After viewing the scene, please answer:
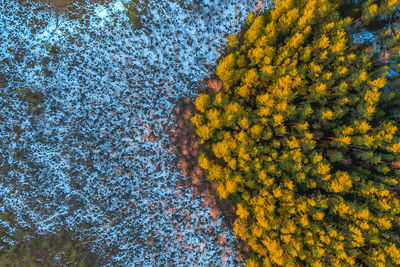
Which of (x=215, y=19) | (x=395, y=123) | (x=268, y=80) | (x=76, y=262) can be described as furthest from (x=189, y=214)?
(x=215, y=19)

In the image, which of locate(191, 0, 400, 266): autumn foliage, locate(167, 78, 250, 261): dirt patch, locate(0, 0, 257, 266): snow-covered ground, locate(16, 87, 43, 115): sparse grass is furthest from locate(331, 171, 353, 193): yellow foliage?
locate(16, 87, 43, 115): sparse grass

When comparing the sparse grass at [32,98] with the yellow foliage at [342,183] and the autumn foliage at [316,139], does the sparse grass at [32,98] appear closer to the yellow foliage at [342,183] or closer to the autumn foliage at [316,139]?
the autumn foliage at [316,139]

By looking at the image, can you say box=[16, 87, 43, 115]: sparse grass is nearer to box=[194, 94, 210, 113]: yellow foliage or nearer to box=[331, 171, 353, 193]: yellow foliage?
box=[194, 94, 210, 113]: yellow foliage

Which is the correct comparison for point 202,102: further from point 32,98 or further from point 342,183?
point 32,98

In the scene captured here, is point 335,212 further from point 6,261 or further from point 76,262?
point 6,261

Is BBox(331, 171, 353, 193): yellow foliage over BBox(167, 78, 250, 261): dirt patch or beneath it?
beneath

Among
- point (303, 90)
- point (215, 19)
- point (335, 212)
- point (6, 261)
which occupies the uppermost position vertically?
point (215, 19)
